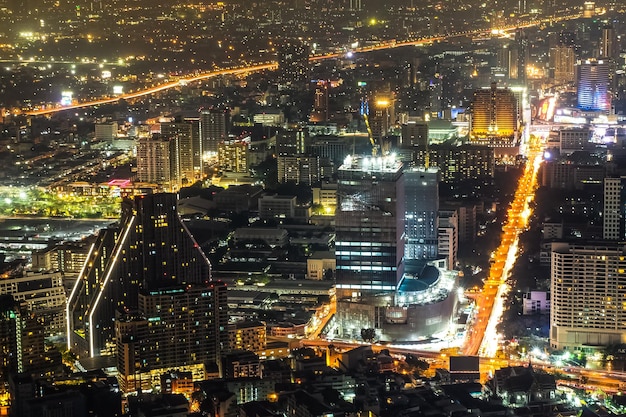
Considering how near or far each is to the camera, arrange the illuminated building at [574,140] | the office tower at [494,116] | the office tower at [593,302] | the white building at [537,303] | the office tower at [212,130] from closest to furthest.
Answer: the office tower at [593,302] → the white building at [537,303] → the office tower at [212,130] → the illuminated building at [574,140] → the office tower at [494,116]

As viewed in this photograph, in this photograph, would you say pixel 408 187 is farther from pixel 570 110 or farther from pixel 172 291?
pixel 570 110

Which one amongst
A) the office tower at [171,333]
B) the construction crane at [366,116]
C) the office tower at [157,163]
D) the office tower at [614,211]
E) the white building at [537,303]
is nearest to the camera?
the office tower at [171,333]

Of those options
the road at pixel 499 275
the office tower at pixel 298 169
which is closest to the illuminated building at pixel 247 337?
the road at pixel 499 275

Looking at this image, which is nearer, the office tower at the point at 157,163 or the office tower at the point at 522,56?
the office tower at the point at 157,163

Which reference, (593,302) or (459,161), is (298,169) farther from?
(593,302)

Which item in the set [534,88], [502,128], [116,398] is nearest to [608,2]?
[534,88]

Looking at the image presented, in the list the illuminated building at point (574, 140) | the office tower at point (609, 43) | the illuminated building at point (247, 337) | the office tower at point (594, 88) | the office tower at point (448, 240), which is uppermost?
the office tower at point (609, 43)

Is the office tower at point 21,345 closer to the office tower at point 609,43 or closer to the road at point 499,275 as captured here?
the road at point 499,275

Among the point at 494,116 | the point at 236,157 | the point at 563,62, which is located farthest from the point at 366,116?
the point at 563,62
